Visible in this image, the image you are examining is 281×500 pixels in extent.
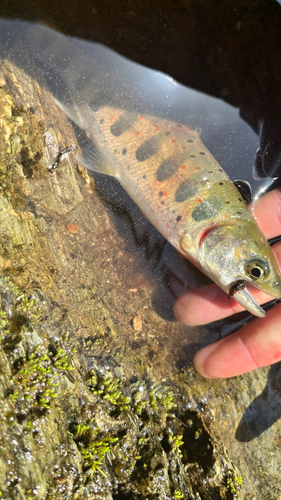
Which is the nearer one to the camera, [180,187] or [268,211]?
[180,187]

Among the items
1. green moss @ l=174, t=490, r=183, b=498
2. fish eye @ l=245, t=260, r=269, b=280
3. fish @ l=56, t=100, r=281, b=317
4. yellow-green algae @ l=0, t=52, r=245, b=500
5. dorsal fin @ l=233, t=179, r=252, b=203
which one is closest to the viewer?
yellow-green algae @ l=0, t=52, r=245, b=500

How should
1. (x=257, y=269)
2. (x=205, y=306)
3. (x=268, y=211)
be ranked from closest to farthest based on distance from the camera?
(x=257, y=269) < (x=205, y=306) < (x=268, y=211)

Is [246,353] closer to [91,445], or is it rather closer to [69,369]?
[91,445]

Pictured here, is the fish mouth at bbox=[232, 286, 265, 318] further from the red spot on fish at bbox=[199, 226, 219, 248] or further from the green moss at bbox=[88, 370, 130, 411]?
the green moss at bbox=[88, 370, 130, 411]

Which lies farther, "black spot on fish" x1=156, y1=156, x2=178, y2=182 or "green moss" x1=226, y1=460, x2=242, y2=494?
"black spot on fish" x1=156, y1=156, x2=178, y2=182

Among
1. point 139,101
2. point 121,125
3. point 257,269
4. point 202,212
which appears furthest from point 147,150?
point 257,269

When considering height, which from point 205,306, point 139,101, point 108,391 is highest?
point 139,101

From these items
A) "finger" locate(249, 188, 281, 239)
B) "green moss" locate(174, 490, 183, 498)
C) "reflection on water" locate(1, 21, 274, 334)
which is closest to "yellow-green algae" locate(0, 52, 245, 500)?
"green moss" locate(174, 490, 183, 498)
